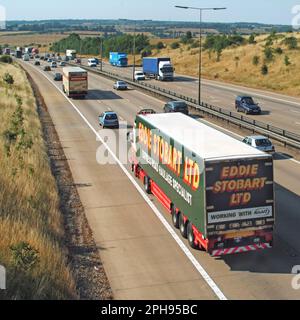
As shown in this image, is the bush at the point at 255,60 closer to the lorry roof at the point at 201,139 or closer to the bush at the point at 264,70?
the bush at the point at 264,70

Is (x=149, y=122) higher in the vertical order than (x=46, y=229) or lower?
higher

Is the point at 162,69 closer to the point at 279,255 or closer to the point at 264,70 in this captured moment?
the point at 264,70

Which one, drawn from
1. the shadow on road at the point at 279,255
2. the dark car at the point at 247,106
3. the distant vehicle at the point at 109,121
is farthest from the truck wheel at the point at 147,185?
the dark car at the point at 247,106

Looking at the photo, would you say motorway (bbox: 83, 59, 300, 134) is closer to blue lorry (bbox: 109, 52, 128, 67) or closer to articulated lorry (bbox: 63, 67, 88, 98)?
articulated lorry (bbox: 63, 67, 88, 98)

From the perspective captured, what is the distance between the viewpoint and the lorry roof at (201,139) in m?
15.4

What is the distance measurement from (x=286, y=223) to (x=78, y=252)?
8.00m

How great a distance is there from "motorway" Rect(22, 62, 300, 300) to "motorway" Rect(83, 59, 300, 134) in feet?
50.9

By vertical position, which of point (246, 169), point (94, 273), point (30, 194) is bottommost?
point (94, 273)

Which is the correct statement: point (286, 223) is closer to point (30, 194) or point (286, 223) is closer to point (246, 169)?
point (246, 169)

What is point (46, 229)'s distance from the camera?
16953mm

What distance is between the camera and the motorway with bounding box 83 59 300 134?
43.2 metres

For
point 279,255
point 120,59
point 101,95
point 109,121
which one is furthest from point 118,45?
point 279,255

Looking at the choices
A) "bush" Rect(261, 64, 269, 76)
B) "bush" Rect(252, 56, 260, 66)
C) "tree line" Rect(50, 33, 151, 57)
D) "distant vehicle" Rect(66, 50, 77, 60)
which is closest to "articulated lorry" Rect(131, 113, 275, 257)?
"bush" Rect(261, 64, 269, 76)
